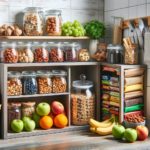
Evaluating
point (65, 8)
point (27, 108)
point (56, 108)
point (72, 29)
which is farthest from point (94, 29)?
point (27, 108)

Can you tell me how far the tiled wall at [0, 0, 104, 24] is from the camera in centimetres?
265

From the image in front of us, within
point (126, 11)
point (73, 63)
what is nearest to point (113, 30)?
point (126, 11)

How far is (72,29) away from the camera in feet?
9.01

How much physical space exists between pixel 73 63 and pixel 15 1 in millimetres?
603

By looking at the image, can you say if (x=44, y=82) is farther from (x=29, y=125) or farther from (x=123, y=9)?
(x=123, y=9)

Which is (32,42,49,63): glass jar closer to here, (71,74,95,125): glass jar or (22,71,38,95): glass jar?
(22,71,38,95): glass jar

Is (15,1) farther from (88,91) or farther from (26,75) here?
(88,91)

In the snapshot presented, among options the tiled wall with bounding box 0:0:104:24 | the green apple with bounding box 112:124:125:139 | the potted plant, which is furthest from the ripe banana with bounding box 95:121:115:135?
the tiled wall with bounding box 0:0:104:24

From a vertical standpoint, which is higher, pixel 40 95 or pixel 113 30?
pixel 113 30

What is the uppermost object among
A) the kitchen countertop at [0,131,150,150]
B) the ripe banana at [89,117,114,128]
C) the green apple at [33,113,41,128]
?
the green apple at [33,113,41,128]

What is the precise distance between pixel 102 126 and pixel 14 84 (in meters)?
0.66

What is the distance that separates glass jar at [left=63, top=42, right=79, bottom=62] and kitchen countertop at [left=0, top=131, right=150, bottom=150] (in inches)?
21.4

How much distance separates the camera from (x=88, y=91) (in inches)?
108

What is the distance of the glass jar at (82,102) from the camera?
2.68 metres
